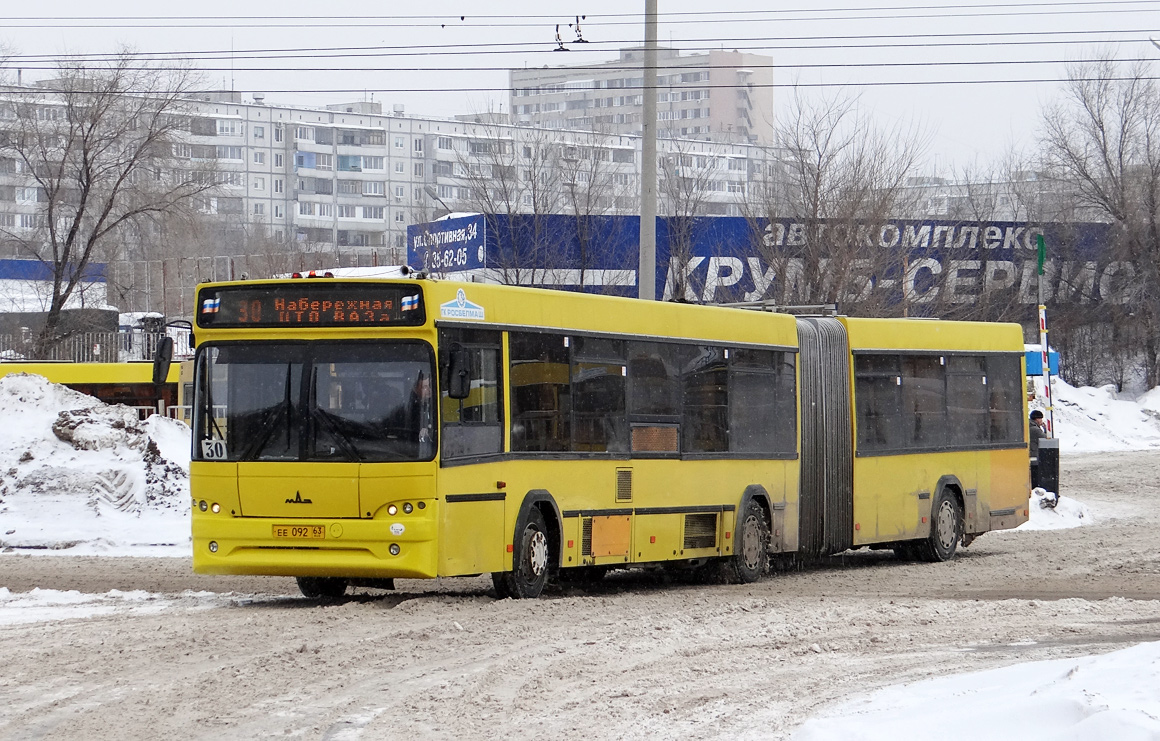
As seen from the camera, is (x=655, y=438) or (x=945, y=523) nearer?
(x=655, y=438)

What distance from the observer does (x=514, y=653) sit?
10.3 meters

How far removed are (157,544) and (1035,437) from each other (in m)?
16.0

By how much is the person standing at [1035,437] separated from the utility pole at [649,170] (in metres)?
9.76

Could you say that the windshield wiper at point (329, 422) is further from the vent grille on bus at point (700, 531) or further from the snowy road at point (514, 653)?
the vent grille on bus at point (700, 531)

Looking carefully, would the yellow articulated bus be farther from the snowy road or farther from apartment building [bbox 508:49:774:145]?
apartment building [bbox 508:49:774:145]

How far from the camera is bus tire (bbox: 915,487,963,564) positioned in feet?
66.1

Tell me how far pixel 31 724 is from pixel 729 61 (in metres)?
179

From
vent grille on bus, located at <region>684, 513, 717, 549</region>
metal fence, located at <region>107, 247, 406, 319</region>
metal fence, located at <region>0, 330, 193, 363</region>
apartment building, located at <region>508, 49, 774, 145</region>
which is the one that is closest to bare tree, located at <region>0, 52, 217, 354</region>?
metal fence, located at <region>0, 330, 193, 363</region>

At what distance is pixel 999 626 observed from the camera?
39.6 ft

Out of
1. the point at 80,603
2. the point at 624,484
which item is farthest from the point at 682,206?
the point at 80,603

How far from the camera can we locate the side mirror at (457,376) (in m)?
12.5

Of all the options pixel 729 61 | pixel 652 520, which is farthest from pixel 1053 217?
pixel 729 61

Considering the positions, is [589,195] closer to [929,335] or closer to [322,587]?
[929,335]

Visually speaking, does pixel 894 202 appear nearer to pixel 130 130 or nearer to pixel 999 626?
pixel 130 130
